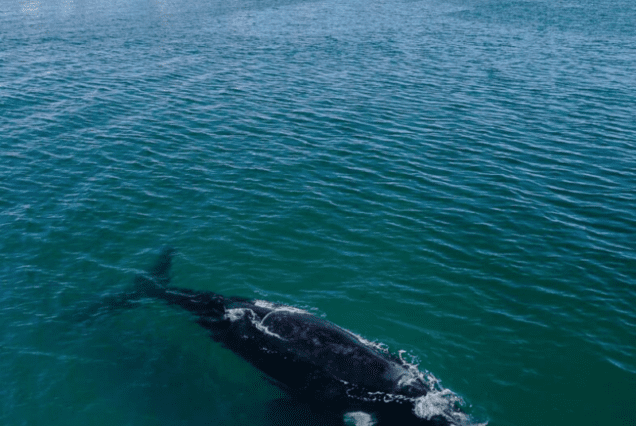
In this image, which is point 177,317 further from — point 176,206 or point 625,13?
point 625,13

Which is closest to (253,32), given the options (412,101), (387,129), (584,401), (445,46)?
(445,46)

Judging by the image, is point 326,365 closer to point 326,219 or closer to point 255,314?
point 255,314

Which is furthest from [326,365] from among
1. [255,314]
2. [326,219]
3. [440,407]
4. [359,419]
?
[326,219]

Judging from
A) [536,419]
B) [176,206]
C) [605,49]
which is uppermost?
[605,49]

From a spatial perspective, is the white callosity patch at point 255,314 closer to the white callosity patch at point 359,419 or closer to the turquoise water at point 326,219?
the turquoise water at point 326,219

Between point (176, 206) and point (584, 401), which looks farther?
point (176, 206)

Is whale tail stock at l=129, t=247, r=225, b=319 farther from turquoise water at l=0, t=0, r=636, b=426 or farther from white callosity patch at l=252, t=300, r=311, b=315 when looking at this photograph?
white callosity patch at l=252, t=300, r=311, b=315
